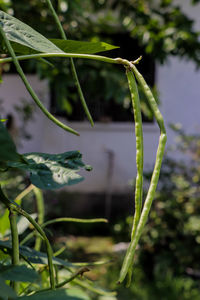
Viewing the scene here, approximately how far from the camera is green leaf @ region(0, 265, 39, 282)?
0.64ft

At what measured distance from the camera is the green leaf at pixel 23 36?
24 centimetres

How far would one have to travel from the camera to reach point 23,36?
246 millimetres

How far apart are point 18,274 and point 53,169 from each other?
0.23 feet

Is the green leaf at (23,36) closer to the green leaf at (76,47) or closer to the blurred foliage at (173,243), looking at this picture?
the green leaf at (76,47)

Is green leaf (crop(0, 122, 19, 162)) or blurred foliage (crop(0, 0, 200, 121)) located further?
blurred foliage (crop(0, 0, 200, 121))

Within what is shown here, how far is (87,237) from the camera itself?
11.8 feet

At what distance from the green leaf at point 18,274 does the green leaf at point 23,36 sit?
130mm

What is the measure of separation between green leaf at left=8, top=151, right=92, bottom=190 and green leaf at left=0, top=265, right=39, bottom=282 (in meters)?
0.05

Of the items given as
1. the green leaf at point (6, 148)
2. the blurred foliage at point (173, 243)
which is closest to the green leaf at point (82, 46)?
the green leaf at point (6, 148)

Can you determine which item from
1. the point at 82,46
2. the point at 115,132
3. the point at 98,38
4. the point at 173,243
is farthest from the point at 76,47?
the point at 115,132

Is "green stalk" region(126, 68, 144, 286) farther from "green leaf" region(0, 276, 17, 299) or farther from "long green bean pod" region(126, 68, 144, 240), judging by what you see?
"green leaf" region(0, 276, 17, 299)

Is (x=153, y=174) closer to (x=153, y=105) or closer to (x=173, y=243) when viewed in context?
(x=153, y=105)

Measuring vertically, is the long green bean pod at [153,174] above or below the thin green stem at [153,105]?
below

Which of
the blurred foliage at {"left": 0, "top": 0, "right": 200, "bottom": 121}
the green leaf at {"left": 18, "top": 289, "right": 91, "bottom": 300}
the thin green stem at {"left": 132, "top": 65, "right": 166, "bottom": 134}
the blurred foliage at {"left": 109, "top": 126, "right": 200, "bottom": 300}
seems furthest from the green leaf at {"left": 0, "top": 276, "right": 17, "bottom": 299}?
the blurred foliage at {"left": 109, "top": 126, "right": 200, "bottom": 300}
